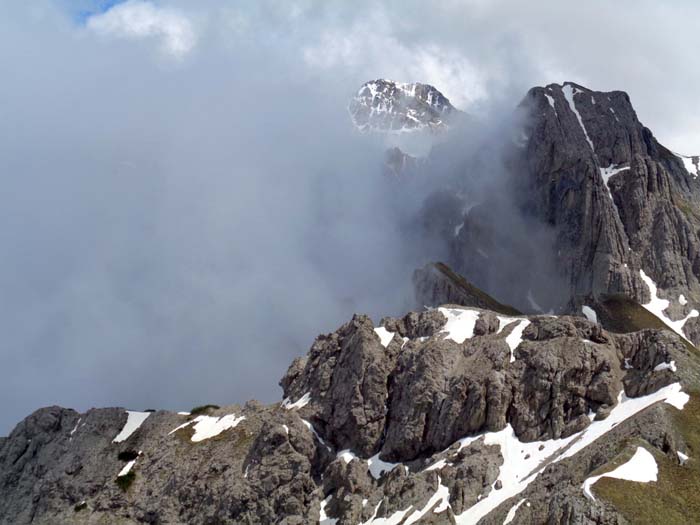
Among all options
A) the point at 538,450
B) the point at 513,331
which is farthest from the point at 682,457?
the point at 513,331

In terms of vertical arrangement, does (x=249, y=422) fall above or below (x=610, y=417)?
above

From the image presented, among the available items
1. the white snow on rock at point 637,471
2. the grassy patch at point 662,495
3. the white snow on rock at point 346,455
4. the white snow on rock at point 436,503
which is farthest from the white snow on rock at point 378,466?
the grassy patch at point 662,495

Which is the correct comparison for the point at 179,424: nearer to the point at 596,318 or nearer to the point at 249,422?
the point at 249,422

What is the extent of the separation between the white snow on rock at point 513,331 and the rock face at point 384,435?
0.35 metres

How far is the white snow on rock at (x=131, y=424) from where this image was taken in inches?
5384

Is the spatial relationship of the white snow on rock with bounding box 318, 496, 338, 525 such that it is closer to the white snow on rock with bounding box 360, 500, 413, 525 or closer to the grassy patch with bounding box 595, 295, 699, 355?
the white snow on rock with bounding box 360, 500, 413, 525

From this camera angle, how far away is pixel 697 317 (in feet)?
607

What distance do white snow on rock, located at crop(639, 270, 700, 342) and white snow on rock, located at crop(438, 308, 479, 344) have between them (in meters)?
68.2

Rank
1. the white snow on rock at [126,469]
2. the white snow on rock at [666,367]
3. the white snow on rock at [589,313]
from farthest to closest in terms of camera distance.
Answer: the white snow on rock at [589,313] < the white snow on rock at [126,469] < the white snow on rock at [666,367]

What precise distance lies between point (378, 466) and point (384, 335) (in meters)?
27.4

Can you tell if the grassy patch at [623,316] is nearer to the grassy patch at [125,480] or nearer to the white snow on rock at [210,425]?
the white snow on rock at [210,425]

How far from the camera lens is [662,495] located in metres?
74.1

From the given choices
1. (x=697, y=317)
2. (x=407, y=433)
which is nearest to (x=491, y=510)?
(x=407, y=433)

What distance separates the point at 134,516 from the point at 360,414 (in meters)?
37.9
